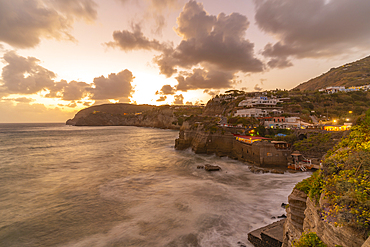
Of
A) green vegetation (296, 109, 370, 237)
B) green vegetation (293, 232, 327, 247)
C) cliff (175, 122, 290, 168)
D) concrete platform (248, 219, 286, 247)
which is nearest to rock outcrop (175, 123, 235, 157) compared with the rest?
cliff (175, 122, 290, 168)

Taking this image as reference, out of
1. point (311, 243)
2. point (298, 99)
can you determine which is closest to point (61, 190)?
point (311, 243)

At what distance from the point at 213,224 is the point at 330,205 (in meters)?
10.6

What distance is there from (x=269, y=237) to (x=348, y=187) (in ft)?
23.5

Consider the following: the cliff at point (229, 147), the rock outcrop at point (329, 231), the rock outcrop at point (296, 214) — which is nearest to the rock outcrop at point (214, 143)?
the cliff at point (229, 147)

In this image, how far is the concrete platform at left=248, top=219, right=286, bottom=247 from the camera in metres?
9.77

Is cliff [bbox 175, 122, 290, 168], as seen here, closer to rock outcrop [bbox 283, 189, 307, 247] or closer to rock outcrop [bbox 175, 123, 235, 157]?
rock outcrop [bbox 175, 123, 235, 157]

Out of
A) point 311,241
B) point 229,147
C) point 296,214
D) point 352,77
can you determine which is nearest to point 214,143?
point 229,147

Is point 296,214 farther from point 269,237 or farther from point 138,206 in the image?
point 138,206

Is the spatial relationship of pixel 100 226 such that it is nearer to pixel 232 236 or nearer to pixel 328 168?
pixel 232 236

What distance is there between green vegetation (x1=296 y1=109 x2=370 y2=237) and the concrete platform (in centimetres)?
542

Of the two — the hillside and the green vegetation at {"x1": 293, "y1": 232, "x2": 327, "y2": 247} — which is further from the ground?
the hillside

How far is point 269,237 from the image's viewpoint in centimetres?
1005

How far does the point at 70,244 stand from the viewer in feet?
39.3

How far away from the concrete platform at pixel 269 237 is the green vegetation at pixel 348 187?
5.42 m
